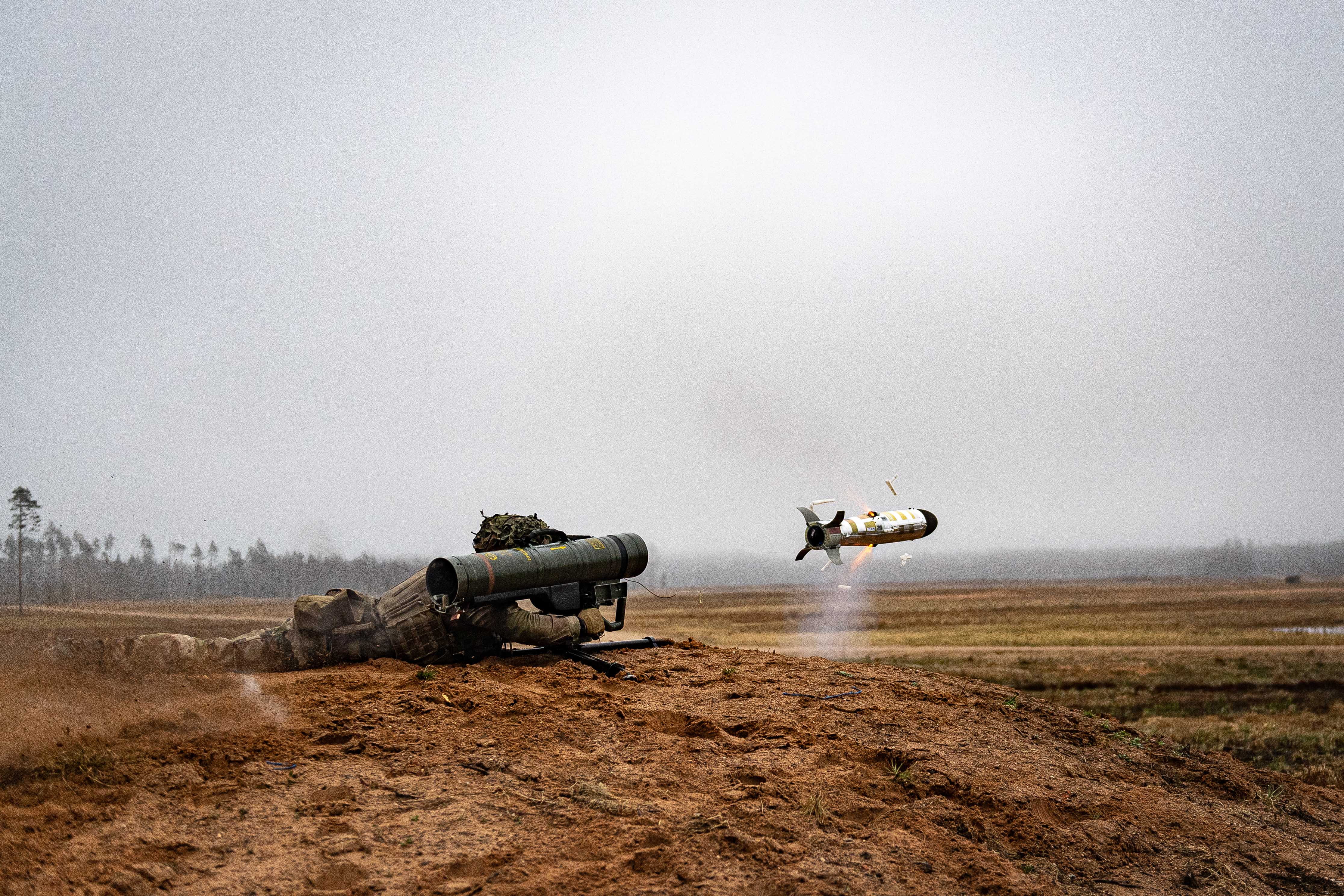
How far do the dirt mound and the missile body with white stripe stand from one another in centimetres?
362

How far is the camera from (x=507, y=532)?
1049 centimetres

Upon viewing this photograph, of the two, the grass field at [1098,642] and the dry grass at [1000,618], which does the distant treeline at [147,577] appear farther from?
the dry grass at [1000,618]

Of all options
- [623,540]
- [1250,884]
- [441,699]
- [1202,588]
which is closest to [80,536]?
[441,699]

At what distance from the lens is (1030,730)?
966cm

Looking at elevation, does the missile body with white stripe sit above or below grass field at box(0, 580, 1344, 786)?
above

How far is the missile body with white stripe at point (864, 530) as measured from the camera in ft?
43.6

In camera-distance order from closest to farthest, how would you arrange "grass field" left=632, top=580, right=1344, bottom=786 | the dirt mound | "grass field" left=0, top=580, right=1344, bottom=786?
the dirt mound, "grass field" left=0, top=580, right=1344, bottom=786, "grass field" left=632, top=580, right=1344, bottom=786

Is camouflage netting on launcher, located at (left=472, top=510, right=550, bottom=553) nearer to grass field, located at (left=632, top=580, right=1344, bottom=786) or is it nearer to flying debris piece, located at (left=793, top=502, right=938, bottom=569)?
flying debris piece, located at (left=793, top=502, right=938, bottom=569)

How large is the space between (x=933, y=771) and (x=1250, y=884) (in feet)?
8.10

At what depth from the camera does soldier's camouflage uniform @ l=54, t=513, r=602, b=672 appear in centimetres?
942

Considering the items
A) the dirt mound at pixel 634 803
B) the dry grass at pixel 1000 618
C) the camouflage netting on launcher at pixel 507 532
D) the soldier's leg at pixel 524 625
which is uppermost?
the camouflage netting on launcher at pixel 507 532

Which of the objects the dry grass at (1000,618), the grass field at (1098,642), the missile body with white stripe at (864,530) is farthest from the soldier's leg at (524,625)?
the dry grass at (1000,618)

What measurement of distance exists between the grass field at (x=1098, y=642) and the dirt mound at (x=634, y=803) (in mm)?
3330

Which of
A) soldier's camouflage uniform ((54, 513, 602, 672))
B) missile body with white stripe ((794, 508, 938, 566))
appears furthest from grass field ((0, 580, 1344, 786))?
missile body with white stripe ((794, 508, 938, 566))
